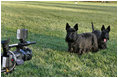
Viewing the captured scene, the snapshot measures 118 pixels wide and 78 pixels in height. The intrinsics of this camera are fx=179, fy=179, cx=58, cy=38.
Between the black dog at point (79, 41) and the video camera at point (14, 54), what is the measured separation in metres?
1.94

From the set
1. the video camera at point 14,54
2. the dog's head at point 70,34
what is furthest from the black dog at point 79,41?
the video camera at point 14,54

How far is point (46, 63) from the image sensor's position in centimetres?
577

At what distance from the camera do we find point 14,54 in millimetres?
4223

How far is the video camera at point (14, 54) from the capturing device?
366 centimetres

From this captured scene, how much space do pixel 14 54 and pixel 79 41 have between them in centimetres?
302

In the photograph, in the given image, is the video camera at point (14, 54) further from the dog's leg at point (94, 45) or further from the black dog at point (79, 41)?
the dog's leg at point (94, 45)

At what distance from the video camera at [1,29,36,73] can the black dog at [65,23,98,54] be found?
6.35 feet

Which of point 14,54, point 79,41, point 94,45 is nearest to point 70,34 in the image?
point 79,41

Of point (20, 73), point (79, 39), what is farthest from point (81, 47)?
point (20, 73)

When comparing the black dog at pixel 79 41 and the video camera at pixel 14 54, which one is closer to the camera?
the video camera at pixel 14 54

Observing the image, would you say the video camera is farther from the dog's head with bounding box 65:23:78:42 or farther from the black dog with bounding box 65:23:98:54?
the black dog with bounding box 65:23:98:54

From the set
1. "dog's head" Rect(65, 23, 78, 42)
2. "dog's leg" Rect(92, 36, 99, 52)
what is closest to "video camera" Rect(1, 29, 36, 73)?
"dog's head" Rect(65, 23, 78, 42)

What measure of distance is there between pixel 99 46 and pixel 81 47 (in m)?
1.38

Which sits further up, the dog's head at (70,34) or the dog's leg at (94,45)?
the dog's head at (70,34)
